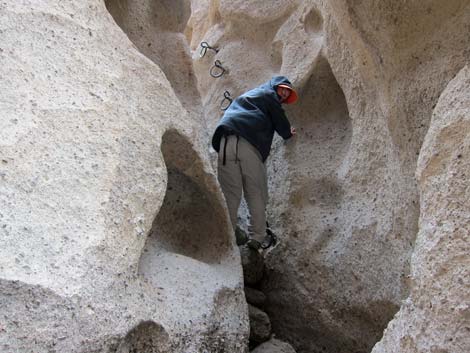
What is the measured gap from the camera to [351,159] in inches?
125

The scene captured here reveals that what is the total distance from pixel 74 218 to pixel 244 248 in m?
1.53

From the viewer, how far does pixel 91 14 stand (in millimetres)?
2490

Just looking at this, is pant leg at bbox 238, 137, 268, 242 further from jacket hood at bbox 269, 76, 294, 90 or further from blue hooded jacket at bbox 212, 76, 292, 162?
jacket hood at bbox 269, 76, 294, 90

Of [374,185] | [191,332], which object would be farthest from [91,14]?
[374,185]

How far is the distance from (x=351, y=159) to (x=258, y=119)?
533mm

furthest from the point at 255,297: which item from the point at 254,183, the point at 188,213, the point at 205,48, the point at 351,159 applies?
the point at 205,48

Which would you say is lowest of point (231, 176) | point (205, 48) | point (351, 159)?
point (231, 176)

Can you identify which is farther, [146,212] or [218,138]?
[218,138]

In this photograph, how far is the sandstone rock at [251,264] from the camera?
323 centimetres

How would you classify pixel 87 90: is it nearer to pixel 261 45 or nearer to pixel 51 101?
pixel 51 101

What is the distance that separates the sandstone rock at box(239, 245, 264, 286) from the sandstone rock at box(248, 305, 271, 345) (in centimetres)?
23

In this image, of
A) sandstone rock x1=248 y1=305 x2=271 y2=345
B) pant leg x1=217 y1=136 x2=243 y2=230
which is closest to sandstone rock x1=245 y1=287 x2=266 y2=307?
sandstone rock x1=248 y1=305 x2=271 y2=345

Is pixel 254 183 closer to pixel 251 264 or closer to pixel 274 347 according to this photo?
pixel 251 264

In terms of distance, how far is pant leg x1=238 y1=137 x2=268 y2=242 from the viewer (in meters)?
3.21
